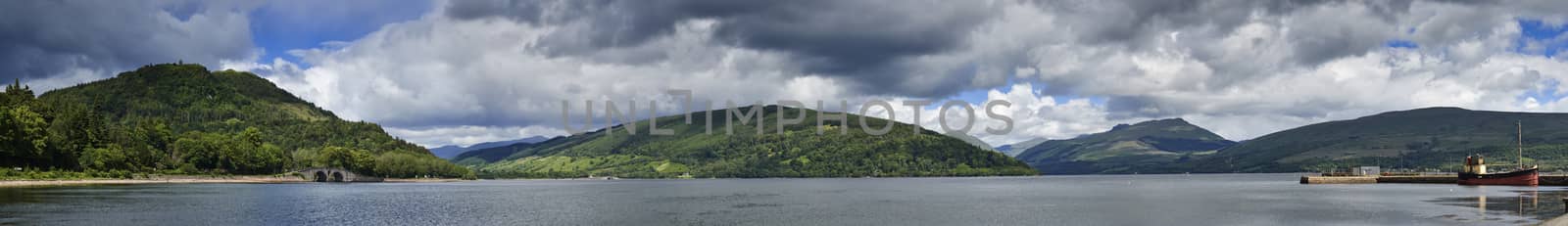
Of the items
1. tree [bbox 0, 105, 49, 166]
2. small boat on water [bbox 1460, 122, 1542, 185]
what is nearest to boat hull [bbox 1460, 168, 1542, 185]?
small boat on water [bbox 1460, 122, 1542, 185]

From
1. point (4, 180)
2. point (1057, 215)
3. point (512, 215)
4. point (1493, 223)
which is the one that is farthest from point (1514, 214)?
point (4, 180)

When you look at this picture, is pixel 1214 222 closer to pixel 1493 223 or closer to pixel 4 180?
pixel 1493 223

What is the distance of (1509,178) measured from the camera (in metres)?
156

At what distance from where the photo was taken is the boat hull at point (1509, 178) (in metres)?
152

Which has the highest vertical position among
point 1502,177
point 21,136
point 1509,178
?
point 21,136

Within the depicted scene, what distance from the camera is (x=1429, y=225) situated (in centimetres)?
6594

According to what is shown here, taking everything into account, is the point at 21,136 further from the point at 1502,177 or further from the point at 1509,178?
the point at 1509,178

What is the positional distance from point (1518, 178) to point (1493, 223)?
110m

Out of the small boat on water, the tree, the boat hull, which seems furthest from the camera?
the tree

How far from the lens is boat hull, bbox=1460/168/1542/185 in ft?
500

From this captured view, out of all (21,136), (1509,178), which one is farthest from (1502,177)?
(21,136)

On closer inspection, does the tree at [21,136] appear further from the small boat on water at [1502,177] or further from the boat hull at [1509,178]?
the small boat on water at [1502,177]

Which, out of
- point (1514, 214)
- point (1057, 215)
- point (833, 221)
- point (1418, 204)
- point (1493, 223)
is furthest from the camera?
point (1418, 204)

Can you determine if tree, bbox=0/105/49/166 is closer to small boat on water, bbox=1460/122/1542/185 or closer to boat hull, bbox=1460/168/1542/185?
boat hull, bbox=1460/168/1542/185
